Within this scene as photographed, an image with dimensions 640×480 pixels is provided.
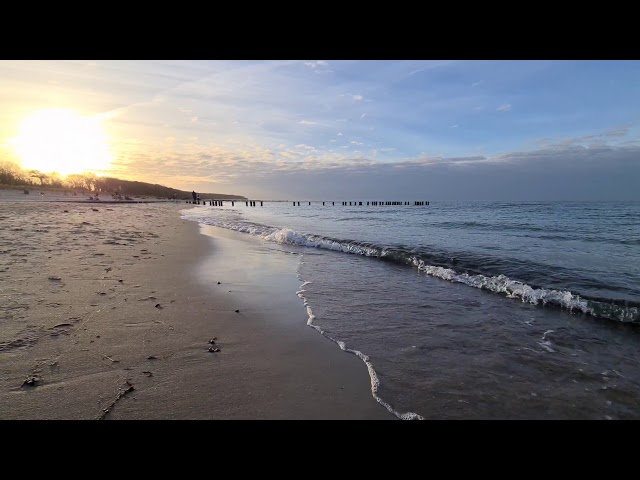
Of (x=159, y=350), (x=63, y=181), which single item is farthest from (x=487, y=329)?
(x=63, y=181)

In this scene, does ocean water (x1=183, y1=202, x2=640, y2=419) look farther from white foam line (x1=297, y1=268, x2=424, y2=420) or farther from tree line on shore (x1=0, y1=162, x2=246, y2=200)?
tree line on shore (x1=0, y1=162, x2=246, y2=200)

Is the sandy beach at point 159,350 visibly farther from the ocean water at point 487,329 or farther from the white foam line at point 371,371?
the ocean water at point 487,329

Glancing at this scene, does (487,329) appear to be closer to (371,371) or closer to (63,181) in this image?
(371,371)

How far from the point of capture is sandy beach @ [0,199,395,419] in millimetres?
3281

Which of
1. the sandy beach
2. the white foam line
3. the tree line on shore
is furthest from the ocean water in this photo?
the tree line on shore

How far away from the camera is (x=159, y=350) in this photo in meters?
4.41

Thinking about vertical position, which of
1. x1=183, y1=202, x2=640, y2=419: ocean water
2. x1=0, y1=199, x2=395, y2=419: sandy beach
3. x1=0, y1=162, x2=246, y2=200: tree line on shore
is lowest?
x1=183, y1=202, x2=640, y2=419: ocean water

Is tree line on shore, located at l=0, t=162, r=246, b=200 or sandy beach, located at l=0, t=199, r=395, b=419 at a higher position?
tree line on shore, located at l=0, t=162, r=246, b=200

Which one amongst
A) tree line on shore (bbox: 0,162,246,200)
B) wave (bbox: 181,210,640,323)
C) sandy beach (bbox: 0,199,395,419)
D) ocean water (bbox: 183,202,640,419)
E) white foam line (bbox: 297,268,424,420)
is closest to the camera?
sandy beach (bbox: 0,199,395,419)

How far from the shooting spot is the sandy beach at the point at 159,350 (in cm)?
328

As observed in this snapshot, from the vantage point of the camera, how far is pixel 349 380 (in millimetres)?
4090
